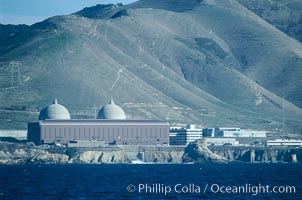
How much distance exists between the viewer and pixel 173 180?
19788cm

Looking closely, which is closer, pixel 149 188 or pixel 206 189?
pixel 206 189

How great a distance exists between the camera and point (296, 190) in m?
173

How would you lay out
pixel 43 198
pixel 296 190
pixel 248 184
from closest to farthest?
pixel 43 198 < pixel 296 190 < pixel 248 184

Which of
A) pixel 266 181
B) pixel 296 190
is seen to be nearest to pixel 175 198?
pixel 296 190

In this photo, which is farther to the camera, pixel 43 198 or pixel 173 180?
pixel 173 180

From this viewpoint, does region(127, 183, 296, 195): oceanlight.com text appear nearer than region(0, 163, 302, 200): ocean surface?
No

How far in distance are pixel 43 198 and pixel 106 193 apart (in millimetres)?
10979

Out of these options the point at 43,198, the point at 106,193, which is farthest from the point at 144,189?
the point at 43,198

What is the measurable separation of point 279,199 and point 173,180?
38.1m

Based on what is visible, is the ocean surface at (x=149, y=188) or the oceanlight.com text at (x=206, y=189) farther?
the oceanlight.com text at (x=206, y=189)

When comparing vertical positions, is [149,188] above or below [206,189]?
above

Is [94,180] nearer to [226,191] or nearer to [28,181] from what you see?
[28,181]

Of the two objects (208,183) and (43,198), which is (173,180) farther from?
(43,198)

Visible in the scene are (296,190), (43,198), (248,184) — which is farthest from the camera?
(248,184)
